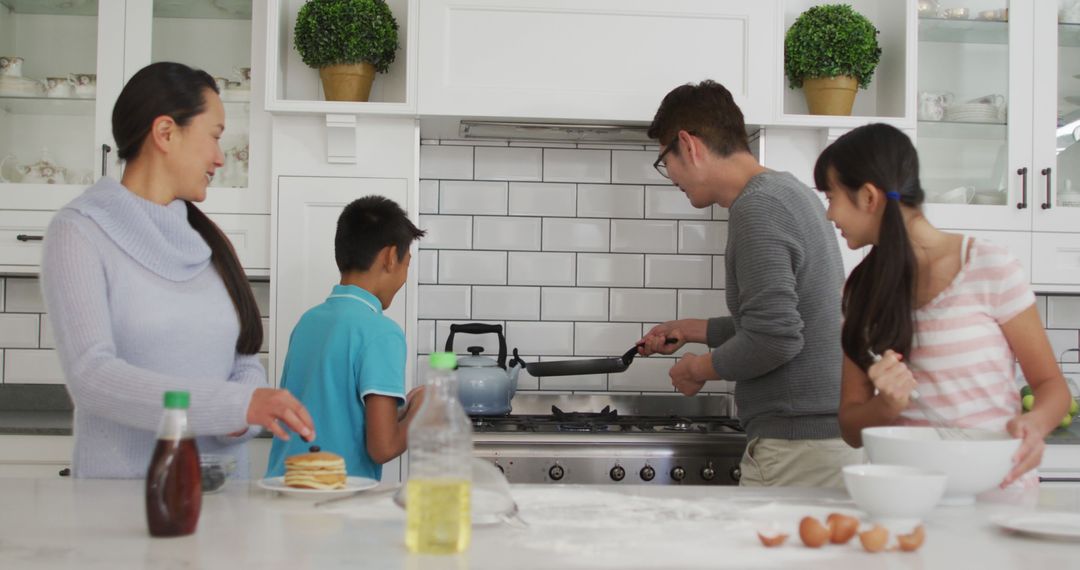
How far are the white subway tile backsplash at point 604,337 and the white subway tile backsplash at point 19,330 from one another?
1.72 metres

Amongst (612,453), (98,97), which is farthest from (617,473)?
(98,97)

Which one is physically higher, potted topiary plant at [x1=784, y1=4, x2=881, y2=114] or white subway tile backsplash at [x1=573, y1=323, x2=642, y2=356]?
potted topiary plant at [x1=784, y1=4, x2=881, y2=114]

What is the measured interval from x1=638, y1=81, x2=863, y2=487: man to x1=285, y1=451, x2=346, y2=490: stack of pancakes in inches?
35.2

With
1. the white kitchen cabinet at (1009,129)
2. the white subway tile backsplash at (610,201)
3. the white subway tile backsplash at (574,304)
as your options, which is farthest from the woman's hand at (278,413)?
the white kitchen cabinet at (1009,129)

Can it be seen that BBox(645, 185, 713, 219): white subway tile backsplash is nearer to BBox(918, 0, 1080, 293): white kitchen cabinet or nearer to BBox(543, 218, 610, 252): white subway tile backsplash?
BBox(543, 218, 610, 252): white subway tile backsplash

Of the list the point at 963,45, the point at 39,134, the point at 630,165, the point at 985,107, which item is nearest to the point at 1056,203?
the point at 985,107

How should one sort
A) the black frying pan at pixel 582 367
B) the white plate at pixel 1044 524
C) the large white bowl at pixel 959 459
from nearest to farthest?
the white plate at pixel 1044 524
the large white bowl at pixel 959 459
the black frying pan at pixel 582 367

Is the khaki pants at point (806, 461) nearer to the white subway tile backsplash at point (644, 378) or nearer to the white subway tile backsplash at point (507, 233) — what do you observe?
the white subway tile backsplash at point (644, 378)

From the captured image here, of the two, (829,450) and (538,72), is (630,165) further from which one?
(829,450)

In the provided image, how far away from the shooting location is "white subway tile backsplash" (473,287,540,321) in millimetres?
3314

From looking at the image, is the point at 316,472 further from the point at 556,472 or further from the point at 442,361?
the point at 556,472

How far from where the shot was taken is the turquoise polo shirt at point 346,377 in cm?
200

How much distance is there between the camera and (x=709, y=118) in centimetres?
226

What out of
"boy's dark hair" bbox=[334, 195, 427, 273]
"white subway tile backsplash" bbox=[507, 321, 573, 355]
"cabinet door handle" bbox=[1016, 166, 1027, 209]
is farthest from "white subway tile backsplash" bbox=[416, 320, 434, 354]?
"cabinet door handle" bbox=[1016, 166, 1027, 209]
